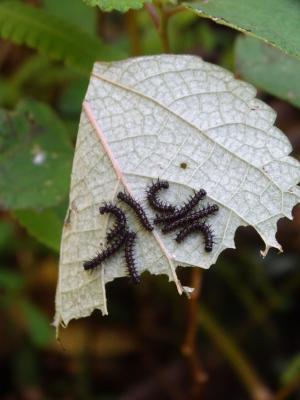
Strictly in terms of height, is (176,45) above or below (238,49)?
below

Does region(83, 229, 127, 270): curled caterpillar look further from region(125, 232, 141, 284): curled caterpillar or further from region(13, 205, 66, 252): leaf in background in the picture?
region(13, 205, 66, 252): leaf in background

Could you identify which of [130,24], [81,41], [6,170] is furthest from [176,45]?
[6,170]

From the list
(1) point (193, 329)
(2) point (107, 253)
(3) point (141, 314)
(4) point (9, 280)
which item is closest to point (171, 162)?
(2) point (107, 253)

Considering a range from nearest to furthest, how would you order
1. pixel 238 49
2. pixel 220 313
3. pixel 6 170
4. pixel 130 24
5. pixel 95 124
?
pixel 95 124 → pixel 6 170 → pixel 238 49 → pixel 130 24 → pixel 220 313

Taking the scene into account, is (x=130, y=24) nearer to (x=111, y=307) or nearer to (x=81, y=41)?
(x=81, y=41)

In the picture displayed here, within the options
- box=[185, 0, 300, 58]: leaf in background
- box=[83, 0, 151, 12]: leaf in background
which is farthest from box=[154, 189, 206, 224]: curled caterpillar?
box=[83, 0, 151, 12]: leaf in background

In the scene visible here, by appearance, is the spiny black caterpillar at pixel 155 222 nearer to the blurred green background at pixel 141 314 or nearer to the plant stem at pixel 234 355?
the blurred green background at pixel 141 314

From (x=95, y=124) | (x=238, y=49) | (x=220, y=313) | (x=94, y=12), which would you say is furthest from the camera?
(x=220, y=313)
